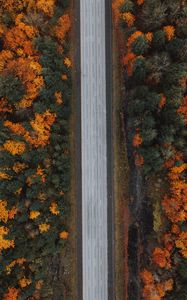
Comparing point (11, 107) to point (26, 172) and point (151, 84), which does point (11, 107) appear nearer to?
point (26, 172)

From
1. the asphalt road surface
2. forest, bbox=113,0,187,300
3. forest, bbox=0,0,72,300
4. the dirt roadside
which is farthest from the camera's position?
the asphalt road surface

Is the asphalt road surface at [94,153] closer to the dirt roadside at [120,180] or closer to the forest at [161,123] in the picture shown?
the dirt roadside at [120,180]

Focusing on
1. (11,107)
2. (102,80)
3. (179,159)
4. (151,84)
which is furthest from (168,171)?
(11,107)

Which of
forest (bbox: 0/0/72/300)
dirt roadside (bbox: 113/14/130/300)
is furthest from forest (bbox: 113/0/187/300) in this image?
forest (bbox: 0/0/72/300)

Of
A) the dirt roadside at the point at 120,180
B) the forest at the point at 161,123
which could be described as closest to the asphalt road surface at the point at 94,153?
the dirt roadside at the point at 120,180

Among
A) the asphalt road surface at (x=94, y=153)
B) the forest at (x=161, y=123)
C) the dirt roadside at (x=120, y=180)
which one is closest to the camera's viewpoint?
the forest at (x=161, y=123)

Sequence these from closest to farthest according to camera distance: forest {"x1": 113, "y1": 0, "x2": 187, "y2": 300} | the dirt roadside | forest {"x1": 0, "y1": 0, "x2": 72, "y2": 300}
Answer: forest {"x1": 113, "y1": 0, "x2": 187, "y2": 300}, forest {"x1": 0, "y1": 0, "x2": 72, "y2": 300}, the dirt roadside

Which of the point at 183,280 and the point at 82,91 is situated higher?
the point at 82,91

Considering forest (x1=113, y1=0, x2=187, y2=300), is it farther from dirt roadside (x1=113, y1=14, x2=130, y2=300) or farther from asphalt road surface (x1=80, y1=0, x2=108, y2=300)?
asphalt road surface (x1=80, y1=0, x2=108, y2=300)
